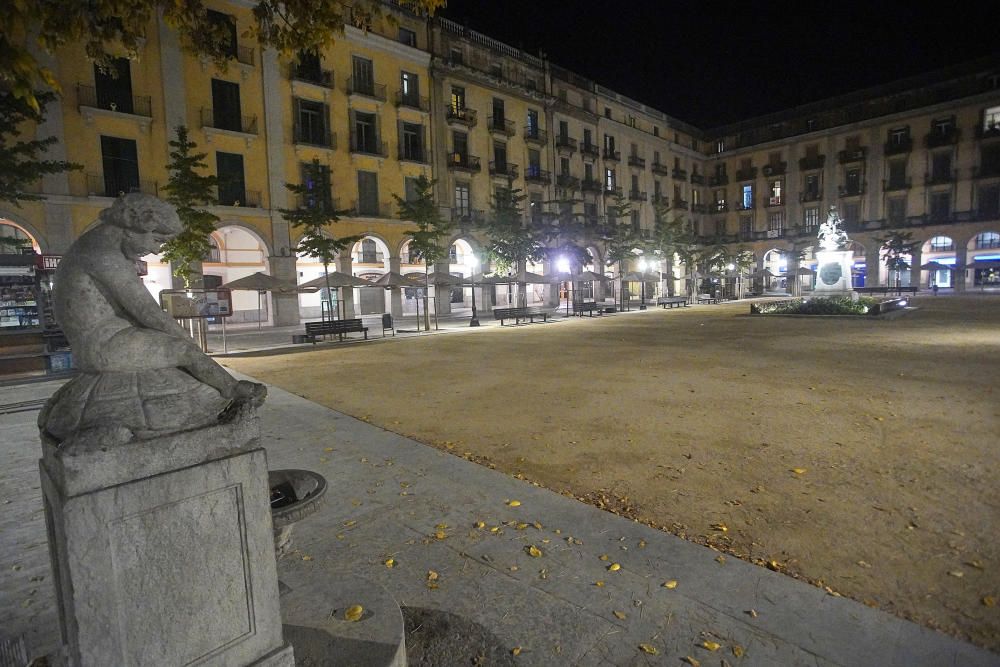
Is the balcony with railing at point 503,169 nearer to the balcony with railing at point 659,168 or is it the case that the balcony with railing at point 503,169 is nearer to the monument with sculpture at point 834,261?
the monument with sculpture at point 834,261

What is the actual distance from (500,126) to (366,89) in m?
10.3

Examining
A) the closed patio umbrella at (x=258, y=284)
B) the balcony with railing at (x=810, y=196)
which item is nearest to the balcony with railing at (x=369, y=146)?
the closed patio umbrella at (x=258, y=284)

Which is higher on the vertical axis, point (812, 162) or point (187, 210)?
point (812, 162)

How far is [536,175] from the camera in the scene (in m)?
38.7

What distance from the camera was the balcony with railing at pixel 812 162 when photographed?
173 feet

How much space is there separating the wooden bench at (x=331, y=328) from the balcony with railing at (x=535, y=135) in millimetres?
24396

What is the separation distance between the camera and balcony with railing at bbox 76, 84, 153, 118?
69.1ft

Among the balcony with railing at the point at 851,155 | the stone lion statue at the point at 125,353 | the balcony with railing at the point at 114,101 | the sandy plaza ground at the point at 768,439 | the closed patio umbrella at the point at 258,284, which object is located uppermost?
the balcony with railing at the point at 851,155

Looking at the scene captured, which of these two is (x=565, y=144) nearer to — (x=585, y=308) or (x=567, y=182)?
(x=567, y=182)

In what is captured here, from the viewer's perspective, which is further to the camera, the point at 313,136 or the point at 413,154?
the point at 413,154

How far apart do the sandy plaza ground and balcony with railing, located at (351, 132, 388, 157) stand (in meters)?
19.3

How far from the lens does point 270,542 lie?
6.59 ft

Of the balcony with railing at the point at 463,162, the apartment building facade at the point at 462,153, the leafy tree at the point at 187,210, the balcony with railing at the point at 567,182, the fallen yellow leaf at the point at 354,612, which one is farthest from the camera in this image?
the balcony with railing at the point at 567,182

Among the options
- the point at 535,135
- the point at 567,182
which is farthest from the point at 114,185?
the point at 567,182
